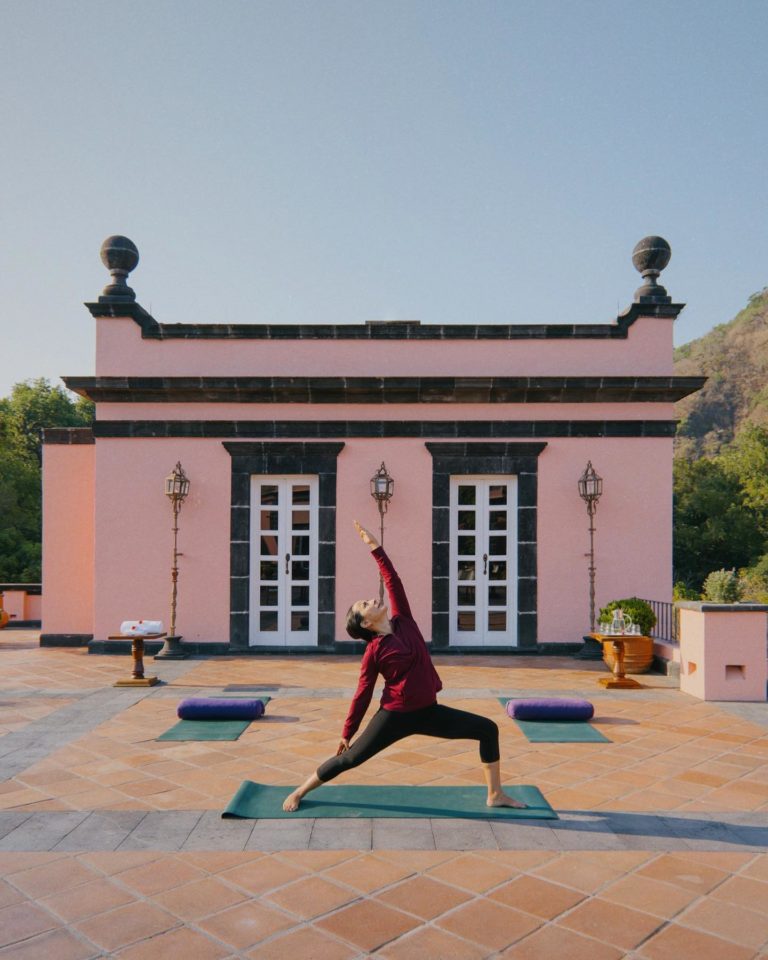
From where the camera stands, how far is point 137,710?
24.4ft

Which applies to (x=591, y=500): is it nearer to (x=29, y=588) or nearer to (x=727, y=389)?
(x=29, y=588)

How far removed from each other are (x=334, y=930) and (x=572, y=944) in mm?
963

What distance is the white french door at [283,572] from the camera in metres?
11.2

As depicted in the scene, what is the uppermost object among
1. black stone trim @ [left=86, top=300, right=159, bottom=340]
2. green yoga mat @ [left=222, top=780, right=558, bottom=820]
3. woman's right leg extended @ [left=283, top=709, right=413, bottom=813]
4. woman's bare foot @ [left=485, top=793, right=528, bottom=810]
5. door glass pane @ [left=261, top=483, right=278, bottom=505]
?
black stone trim @ [left=86, top=300, right=159, bottom=340]

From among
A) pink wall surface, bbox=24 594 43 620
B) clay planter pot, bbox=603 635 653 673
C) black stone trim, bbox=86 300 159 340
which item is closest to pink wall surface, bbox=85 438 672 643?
clay planter pot, bbox=603 635 653 673

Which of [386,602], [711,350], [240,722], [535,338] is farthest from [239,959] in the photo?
[711,350]

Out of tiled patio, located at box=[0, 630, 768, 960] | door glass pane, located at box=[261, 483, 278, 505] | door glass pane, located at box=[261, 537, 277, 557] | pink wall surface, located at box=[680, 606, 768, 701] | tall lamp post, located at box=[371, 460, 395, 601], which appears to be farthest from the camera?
door glass pane, located at box=[261, 483, 278, 505]

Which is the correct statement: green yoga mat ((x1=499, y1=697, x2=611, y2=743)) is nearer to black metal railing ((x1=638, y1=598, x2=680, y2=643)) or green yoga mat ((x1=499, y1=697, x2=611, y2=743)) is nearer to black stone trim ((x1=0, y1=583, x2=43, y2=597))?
black metal railing ((x1=638, y1=598, x2=680, y2=643))

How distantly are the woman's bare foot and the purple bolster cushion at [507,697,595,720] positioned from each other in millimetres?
2313

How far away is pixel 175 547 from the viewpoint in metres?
10.9

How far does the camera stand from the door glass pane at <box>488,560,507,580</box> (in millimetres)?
11203

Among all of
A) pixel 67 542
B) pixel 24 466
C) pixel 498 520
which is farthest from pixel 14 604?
pixel 24 466

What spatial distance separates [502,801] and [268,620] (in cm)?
702

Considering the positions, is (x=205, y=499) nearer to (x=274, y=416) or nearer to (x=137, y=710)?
(x=274, y=416)
